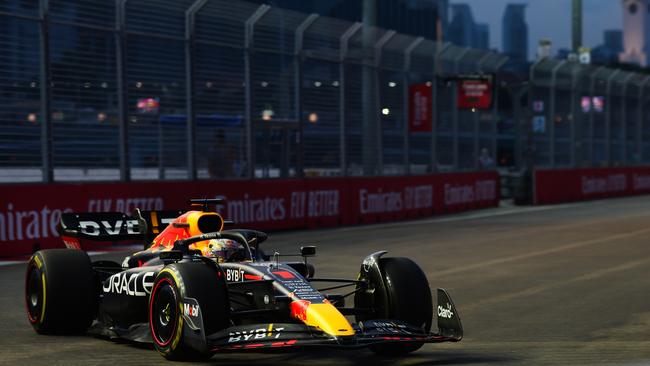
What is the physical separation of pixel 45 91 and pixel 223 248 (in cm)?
1067

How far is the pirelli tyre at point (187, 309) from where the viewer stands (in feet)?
26.3

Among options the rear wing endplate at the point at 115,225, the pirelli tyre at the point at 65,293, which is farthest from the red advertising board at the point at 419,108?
the pirelli tyre at the point at 65,293

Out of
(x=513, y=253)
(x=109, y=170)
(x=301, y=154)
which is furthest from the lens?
(x=301, y=154)

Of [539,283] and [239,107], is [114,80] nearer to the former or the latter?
[239,107]

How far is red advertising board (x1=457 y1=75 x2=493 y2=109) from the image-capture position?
33500 mm

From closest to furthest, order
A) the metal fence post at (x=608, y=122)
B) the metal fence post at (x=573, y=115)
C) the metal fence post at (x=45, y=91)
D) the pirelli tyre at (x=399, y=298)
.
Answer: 1. the pirelli tyre at (x=399, y=298)
2. the metal fence post at (x=45, y=91)
3. the metal fence post at (x=573, y=115)
4. the metal fence post at (x=608, y=122)

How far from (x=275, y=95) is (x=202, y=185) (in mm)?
3596

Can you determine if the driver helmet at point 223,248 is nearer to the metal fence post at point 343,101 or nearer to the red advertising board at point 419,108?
the metal fence post at point 343,101

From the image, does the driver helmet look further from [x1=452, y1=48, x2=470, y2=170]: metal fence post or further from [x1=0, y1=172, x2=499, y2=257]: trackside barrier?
[x1=452, y1=48, x2=470, y2=170]: metal fence post

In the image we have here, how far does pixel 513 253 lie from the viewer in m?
18.6

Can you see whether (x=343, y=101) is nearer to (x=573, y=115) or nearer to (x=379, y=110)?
(x=379, y=110)

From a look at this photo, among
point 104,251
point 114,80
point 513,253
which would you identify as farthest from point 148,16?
point 513,253

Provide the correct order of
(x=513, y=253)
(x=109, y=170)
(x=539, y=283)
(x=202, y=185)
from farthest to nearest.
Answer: (x=202, y=185) < (x=109, y=170) < (x=513, y=253) < (x=539, y=283)

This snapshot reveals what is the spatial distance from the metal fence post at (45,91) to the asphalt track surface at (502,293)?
10.1 ft
